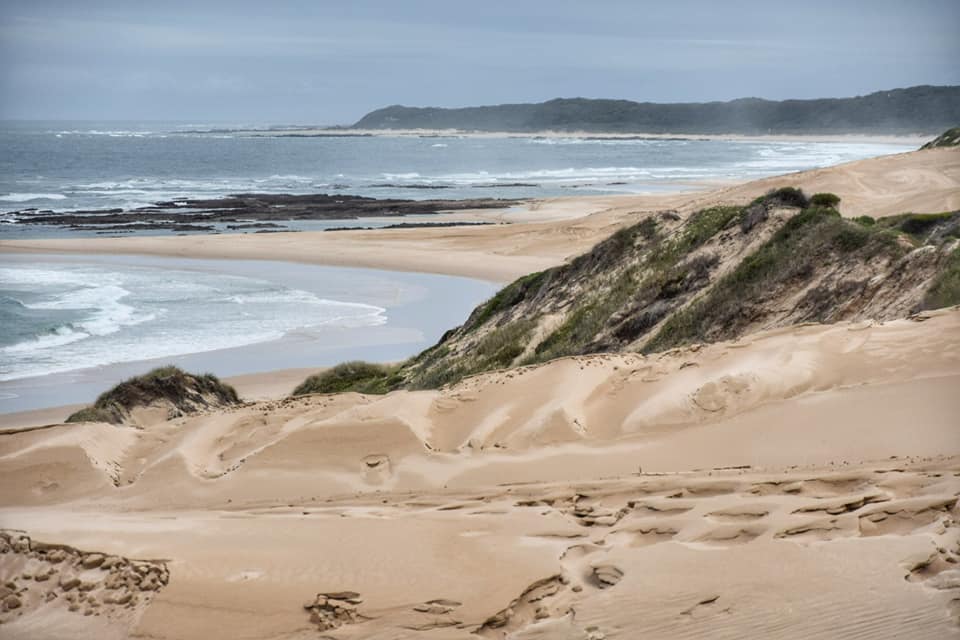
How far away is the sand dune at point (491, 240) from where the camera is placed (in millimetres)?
36750

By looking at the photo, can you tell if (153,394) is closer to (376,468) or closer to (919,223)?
(376,468)

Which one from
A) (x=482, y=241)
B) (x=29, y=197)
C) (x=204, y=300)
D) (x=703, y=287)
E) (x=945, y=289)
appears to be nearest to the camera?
(x=945, y=289)

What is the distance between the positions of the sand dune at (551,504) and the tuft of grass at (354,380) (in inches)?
245

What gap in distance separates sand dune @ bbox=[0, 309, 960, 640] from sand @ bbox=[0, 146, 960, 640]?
0.02 metres

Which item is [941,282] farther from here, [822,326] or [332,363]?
[332,363]

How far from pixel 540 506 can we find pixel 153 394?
9.03 m

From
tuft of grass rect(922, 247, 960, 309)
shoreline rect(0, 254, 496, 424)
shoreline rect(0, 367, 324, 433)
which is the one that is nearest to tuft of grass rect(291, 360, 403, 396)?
shoreline rect(0, 367, 324, 433)

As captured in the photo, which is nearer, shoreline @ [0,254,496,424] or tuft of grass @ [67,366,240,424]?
tuft of grass @ [67,366,240,424]

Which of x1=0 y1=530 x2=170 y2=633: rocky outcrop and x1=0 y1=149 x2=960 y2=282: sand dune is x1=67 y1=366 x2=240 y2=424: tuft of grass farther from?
x1=0 y1=149 x2=960 y2=282: sand dune

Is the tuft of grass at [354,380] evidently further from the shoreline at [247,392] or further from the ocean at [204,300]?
the ocean at [204,300]

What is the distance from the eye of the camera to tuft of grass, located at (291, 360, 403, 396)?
17.1 meters

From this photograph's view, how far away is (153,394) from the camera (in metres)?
14.4

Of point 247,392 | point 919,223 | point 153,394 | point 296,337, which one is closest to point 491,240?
point 296,337

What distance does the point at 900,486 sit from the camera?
6.31m
